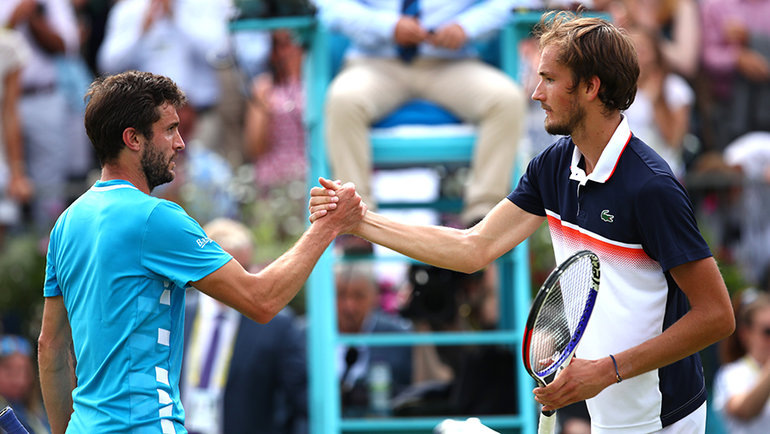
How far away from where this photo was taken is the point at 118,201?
11.5ft

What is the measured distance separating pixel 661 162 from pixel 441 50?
10.3ft

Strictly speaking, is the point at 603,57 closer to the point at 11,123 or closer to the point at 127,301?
the point at 127,301

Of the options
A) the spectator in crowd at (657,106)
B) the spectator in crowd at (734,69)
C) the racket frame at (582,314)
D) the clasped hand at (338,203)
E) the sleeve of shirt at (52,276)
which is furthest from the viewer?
the spectator in crowd at (734,69)

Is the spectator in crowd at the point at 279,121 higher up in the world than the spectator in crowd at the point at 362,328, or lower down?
higher up

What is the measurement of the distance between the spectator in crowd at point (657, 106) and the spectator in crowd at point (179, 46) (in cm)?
339

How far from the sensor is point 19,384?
691cm

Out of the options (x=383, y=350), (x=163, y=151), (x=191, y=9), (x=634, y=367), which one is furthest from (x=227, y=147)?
(x=634, y=367)

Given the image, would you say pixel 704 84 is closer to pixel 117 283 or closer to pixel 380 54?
Result: pixel 380 54

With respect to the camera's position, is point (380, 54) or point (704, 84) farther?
point (704, 84)

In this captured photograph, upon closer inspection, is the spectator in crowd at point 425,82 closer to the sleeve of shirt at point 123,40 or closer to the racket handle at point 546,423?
the racket handle at point 546,423

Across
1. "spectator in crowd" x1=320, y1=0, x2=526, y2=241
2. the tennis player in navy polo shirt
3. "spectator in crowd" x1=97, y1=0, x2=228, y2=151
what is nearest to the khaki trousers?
"spectator in crowd" x1=320, y1=0, x2=526, y2=241

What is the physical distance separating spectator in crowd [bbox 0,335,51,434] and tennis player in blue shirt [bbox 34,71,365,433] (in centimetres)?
334

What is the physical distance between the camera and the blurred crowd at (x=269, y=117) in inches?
332

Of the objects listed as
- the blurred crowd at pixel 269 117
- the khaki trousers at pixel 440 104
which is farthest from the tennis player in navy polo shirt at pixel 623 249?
the blurred crowd at pixel 269 117
